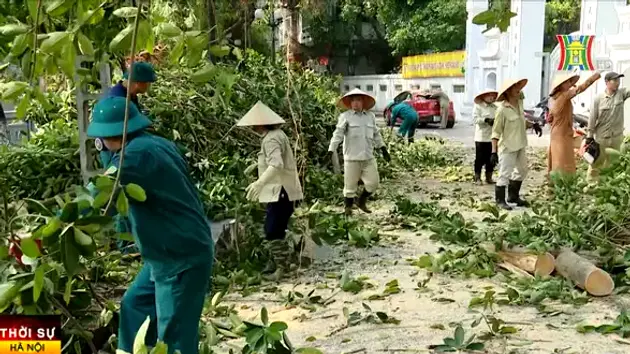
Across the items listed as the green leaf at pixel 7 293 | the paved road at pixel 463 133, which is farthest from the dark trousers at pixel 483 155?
the green leaf at pixel 7 293

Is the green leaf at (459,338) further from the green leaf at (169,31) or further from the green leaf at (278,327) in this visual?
the green leaf at (169,31)

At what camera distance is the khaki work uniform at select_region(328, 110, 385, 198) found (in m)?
7.56

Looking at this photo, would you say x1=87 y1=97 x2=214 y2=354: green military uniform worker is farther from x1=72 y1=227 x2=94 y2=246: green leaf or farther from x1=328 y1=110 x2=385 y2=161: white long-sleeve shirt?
x1=328 y1=110 x2=385 y2=161: white long-sleeve shirt

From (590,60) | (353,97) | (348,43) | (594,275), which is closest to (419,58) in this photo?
(348,43)

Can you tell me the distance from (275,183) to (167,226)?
9.73ft

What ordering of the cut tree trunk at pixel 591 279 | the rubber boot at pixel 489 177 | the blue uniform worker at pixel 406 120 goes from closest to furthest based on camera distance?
the cut tree trunk at pixel 591 279 < the rubber boot at pixel 489 177 < the blue uniform worker at pixel 406 120

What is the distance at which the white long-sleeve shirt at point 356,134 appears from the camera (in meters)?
7.56

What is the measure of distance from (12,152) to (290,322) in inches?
171

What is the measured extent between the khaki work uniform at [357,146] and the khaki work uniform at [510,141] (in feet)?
4.82

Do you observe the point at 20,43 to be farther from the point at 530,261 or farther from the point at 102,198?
the point at 530,261

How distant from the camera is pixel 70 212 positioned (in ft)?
5.72

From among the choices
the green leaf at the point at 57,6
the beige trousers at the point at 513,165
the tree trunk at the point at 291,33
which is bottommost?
the beige trousers at the point at 513,165

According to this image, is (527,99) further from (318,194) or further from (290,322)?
(290,322)

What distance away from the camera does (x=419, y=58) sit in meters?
28.8
